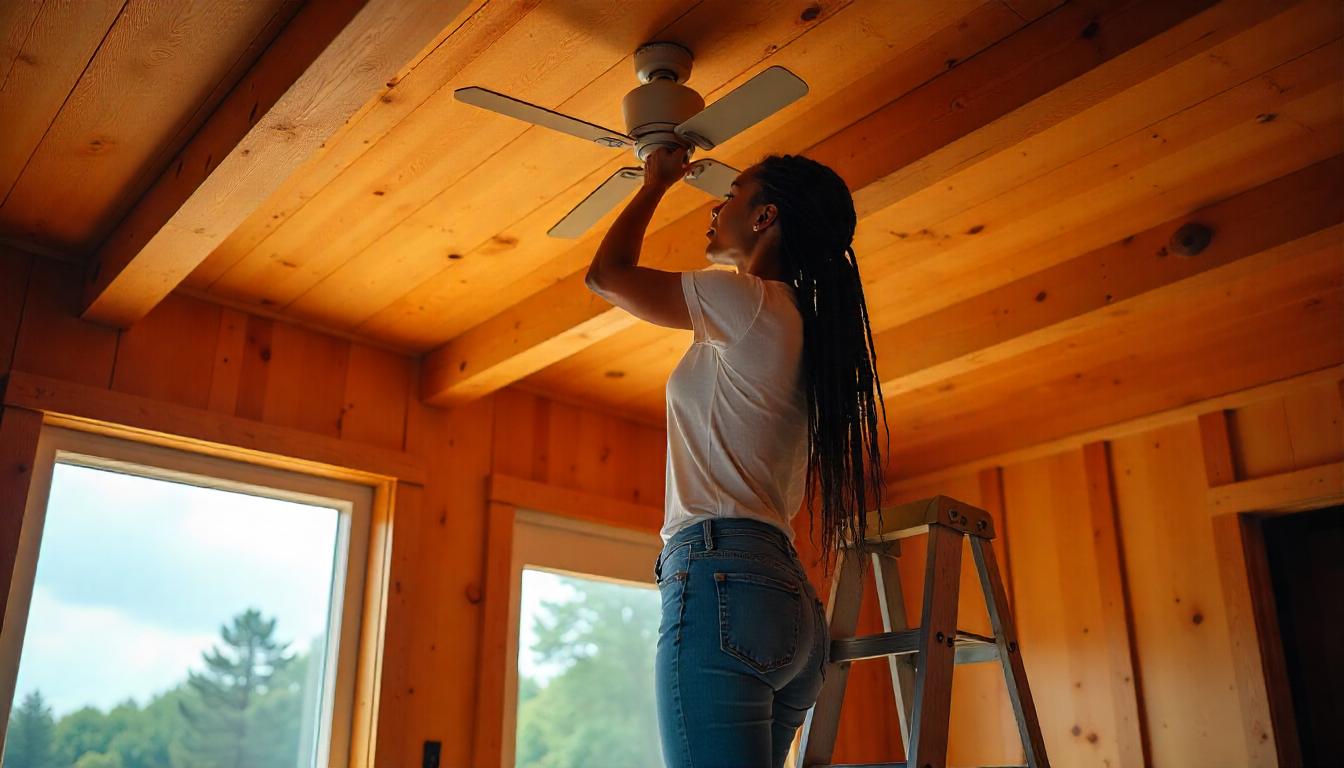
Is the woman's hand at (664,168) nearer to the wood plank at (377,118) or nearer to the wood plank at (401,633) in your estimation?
the wood plank at (377,118)

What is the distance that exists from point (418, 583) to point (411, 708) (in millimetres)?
342

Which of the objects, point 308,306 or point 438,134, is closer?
point 438,134

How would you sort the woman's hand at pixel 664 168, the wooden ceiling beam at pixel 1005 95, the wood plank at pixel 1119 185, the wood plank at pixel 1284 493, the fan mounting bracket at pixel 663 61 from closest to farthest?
the woman's hand at pixel 664 168, the wooden ceiling beam at pixel 1005 95, the fan mounting bracket at pixel 663 61, the wood plank at pixel 1119 185, the wood plank at pixel 1284 493

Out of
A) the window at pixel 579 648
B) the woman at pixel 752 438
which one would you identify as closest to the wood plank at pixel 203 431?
the window at pixel 579 648

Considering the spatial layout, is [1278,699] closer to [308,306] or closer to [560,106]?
[560,106]

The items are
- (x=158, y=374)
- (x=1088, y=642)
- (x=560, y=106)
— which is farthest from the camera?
(x=1088, y=642)

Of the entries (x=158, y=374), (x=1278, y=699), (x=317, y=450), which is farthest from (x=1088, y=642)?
(x=158, y=374)

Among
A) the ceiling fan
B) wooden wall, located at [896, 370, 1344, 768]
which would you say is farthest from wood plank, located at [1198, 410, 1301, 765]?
the ceiling fan

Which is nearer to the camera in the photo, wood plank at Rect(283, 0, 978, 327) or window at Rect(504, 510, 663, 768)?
wood plank at Rect(283, 0, 978, 327)

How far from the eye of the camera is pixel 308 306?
3186mm

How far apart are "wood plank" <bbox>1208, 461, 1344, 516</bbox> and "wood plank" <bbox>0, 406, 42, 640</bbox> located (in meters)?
3.17

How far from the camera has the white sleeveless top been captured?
1501mm

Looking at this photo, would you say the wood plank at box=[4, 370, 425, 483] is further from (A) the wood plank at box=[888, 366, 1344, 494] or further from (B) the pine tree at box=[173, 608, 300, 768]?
(A) the wood plank at box=[888, 366, 1344, 494]

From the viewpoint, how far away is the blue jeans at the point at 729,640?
1345 millimetres
